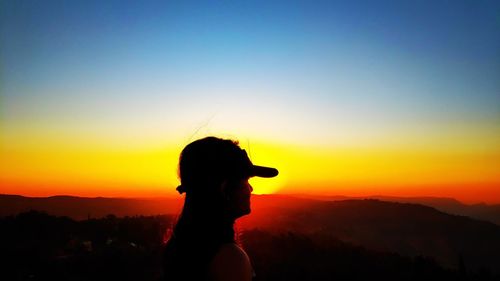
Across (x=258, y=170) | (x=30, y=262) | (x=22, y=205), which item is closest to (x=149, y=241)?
(x=30, y=262)

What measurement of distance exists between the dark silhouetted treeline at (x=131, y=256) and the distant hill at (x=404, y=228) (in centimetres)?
2554

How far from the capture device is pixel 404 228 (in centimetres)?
6869

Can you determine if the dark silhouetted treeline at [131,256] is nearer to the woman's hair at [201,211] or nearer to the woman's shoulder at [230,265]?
the woman's hair at [201,211]

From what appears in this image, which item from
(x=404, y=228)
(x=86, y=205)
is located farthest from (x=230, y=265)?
(x=86, y=205)

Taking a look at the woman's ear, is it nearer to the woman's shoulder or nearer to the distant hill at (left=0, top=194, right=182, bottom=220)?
the woman's shoulder

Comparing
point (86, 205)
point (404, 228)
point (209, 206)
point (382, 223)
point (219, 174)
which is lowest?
point (404, 228)

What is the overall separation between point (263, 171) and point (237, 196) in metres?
0.26

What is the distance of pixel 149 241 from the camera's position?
22.9 metres

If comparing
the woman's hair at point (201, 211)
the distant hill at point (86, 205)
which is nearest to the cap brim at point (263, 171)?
the woman's hair at point (201, 211)

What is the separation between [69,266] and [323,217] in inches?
2267

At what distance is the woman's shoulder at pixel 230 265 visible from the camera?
6.56 ft

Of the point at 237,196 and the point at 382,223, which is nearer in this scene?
the point at 237,196

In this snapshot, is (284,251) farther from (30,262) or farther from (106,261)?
(30,262)

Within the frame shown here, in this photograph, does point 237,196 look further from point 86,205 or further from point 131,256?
point 86,205
